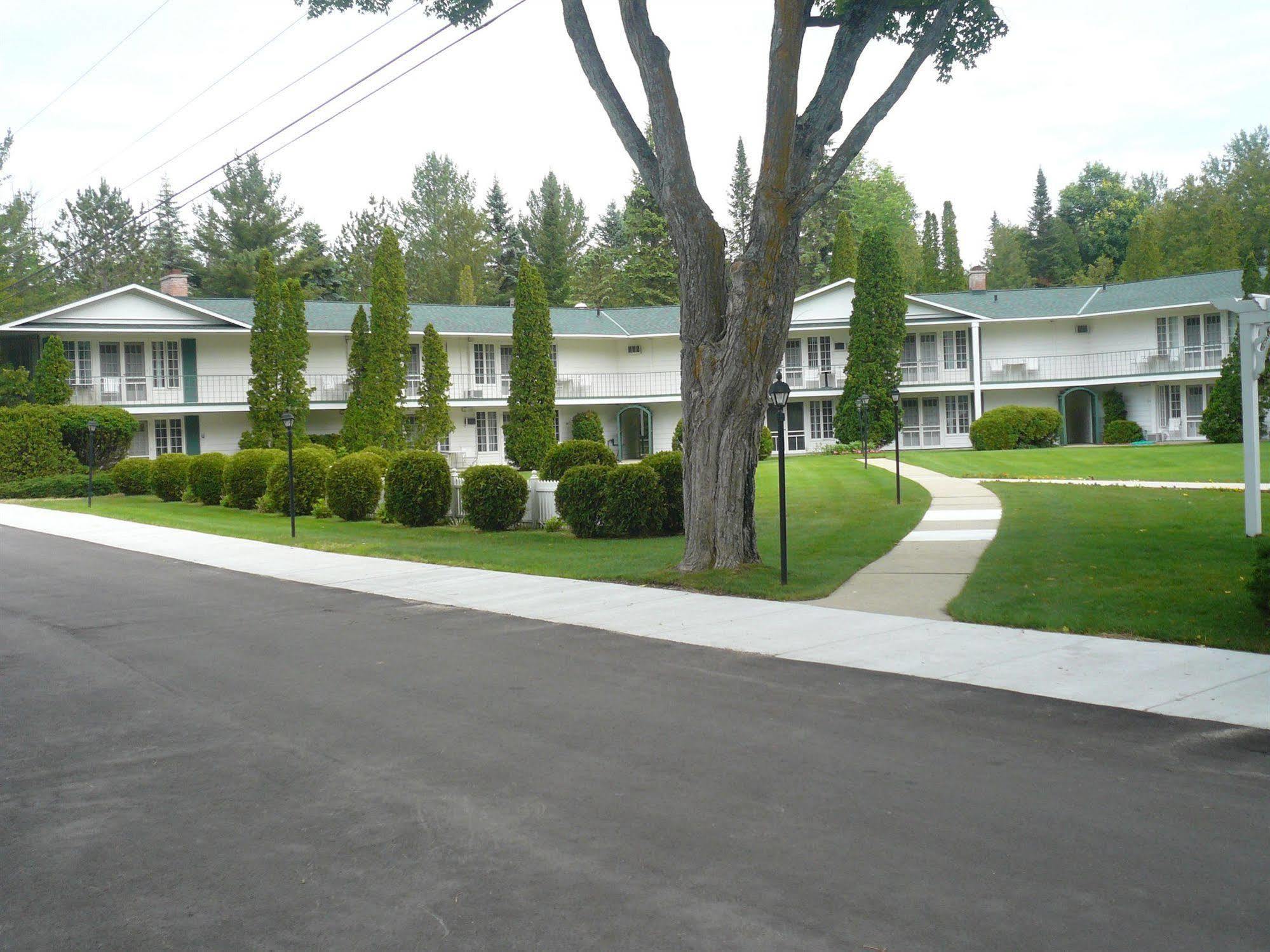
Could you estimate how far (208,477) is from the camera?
101 feet

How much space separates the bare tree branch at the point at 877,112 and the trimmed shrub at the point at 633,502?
6.35 metres

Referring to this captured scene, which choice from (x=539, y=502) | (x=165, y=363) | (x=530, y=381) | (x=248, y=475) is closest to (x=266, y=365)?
(x=165, y=363)

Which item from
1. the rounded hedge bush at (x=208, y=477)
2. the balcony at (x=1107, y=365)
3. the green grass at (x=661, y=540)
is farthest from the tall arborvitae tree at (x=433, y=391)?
the balcony at (x=1107, y=365)

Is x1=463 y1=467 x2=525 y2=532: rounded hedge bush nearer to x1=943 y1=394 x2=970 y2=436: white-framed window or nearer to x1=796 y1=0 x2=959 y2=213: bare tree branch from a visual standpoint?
x1=796 y1=0 x2=959 y2=213: bare tree branch

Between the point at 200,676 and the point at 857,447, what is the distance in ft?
111

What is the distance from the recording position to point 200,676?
8.64 meters

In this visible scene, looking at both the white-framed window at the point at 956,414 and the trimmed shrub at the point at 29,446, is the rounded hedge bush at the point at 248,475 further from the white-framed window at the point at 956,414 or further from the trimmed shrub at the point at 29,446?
the white-framed window at the point at 956,414

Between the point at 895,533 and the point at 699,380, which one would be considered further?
the point at 895,533

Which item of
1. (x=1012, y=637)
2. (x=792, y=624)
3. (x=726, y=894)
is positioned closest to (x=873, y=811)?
(x=726, y=894)

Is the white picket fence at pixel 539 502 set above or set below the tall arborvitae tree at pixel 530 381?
below

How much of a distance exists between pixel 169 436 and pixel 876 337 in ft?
87.4

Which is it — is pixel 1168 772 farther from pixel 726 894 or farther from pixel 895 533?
Answer: pixel 895 533

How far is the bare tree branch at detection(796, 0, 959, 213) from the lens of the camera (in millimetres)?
13336

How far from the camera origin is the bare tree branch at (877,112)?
13336mm
